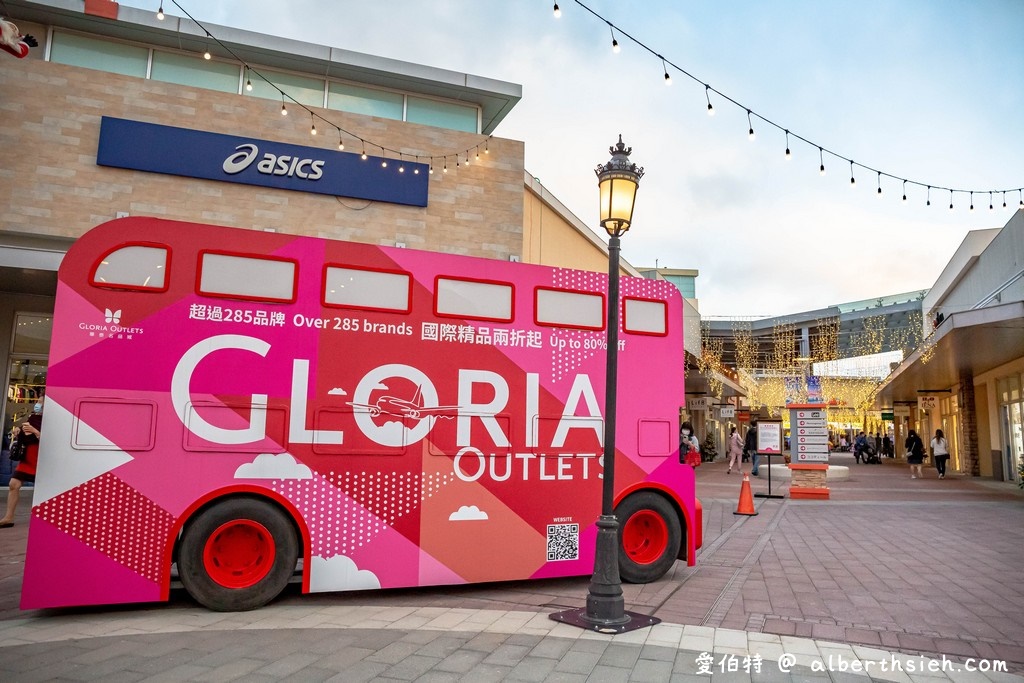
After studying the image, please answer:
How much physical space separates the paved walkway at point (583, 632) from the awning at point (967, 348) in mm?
7336

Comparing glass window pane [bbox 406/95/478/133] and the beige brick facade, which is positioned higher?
glass window pane [bbox 406/95/478/133]

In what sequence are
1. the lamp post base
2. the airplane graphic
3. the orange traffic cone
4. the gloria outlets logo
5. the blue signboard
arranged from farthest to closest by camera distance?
the gloria outlets logo < the blue signboard < the orange traffic cone < the airplane graphic < the lamp post base

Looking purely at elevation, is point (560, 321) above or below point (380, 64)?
below

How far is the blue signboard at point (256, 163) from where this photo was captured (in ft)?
46.9

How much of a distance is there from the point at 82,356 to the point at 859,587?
758cm

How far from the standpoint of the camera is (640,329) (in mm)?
7461

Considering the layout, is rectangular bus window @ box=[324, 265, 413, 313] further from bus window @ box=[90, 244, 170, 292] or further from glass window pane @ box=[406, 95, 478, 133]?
glass window pane @ box=[406, 95, 478, 133]

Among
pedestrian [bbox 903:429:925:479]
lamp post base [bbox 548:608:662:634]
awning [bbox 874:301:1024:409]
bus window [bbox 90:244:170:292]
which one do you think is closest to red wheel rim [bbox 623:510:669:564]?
lamp post base [bbox 548:608:662:634]

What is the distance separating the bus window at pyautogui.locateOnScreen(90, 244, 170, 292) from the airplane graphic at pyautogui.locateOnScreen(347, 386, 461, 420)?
1931 mm

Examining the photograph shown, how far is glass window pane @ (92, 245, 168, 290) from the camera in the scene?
5.61m

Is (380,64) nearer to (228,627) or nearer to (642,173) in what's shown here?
(642,173)

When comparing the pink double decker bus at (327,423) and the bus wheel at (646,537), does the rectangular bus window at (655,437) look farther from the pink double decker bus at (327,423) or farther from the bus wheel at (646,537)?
the bus wheel at (646,537)

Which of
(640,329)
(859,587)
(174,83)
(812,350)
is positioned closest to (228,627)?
(640,329)

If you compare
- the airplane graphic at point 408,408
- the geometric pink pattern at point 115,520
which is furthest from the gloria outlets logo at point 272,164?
the geometric pink pattern at point 115,520
